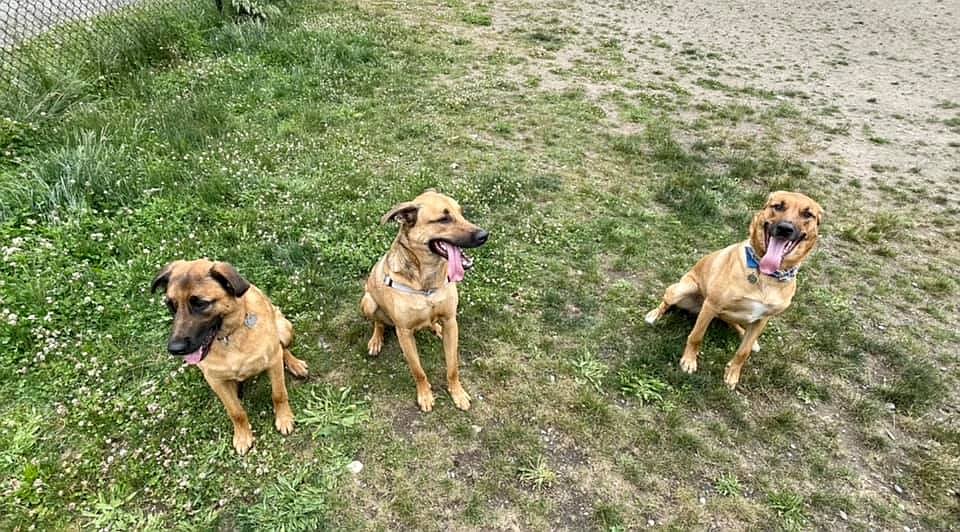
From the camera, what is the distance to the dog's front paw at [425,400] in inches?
147

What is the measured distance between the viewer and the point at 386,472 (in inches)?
132

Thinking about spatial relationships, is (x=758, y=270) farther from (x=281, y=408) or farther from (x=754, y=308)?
(x=281, y=408)

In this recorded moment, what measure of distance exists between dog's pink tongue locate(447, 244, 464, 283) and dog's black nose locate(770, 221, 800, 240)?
6.93 feet

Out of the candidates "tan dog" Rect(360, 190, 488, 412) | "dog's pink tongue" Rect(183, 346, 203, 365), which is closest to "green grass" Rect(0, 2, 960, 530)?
"tan dog" Rect(360, 190, 488, 412)

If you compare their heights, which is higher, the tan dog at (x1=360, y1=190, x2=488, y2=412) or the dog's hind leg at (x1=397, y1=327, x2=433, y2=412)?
the tan dog at (x1=360, y1=190, x2=488, y2=412)

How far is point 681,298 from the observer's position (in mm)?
4273

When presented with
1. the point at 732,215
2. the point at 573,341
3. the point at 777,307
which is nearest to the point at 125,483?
the point at 573,341

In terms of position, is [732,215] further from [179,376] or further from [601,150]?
[179,376]

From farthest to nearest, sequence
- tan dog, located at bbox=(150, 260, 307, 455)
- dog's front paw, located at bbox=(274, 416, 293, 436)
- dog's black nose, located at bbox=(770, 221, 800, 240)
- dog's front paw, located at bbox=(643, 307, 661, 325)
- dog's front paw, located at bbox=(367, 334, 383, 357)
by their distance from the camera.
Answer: dog's front paw, located at bbox=(643, 307, 661, 325) → dog's front paw, located at bbox=(367, 334, 383, 357) → dog's front paw, located at bbox=(274, 416, 293, 436) → dog's black nose, located at bbox=(770, 221, 800, 240) → tan dog, located at bbox=(150, 260, 307, 455)

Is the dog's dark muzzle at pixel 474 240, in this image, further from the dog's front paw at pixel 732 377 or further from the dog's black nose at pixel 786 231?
the dog's front paw at pixel 732 377

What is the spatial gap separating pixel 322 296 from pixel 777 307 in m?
3.73

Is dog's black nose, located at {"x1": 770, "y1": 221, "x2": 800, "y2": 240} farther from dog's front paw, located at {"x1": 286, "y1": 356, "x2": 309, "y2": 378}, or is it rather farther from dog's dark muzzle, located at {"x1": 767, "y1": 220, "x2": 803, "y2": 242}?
dog's front paw, located at {"x1": 286, "y1": 356, "x2": 309, "y2": 378}

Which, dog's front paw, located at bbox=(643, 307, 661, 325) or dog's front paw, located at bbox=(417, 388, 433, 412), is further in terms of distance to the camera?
dog's front paw, located at bbox=(643, 307, 661, 325)

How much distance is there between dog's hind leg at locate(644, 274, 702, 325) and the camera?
13.8 feet
